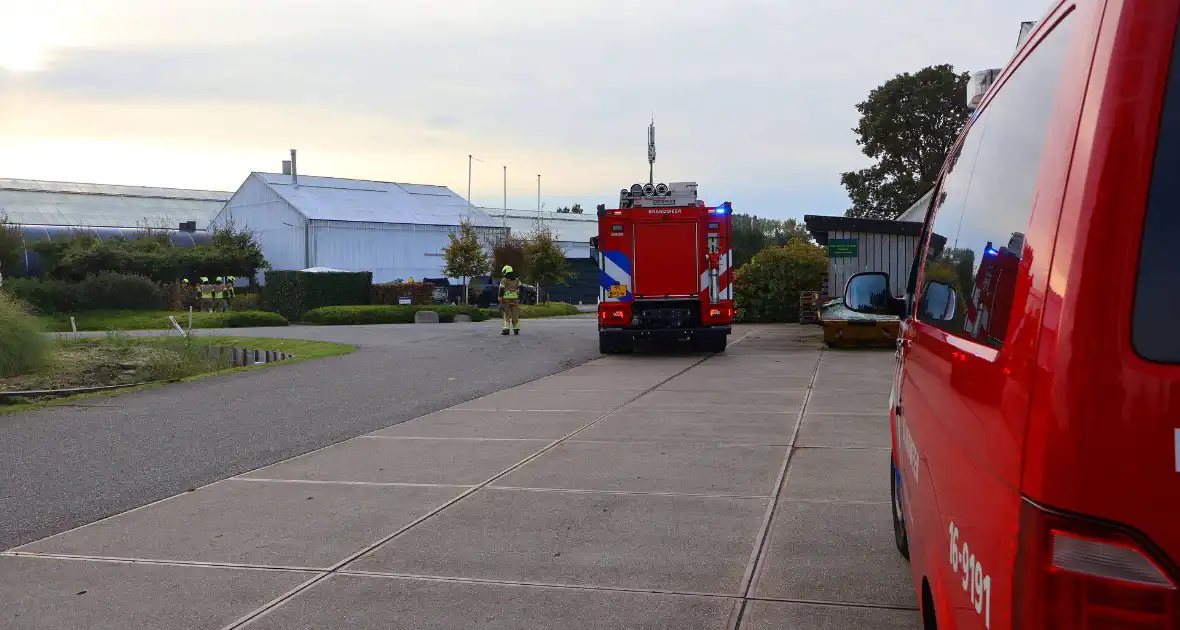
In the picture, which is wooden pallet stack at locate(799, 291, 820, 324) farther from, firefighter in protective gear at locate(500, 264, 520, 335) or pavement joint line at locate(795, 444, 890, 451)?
pavement joint line at locate(795, 444, 890, 451)

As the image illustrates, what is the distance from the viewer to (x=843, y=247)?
26484mm

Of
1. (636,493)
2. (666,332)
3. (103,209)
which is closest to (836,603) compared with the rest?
(636,493)

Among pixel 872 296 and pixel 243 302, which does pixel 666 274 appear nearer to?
pixel 872 296

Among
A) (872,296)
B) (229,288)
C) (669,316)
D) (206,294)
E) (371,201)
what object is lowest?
(206,294)

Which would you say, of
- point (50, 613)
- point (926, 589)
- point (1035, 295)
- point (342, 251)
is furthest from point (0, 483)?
point (342, 251)

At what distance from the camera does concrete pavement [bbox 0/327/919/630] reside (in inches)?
192

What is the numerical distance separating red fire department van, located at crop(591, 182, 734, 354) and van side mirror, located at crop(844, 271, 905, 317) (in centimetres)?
1474

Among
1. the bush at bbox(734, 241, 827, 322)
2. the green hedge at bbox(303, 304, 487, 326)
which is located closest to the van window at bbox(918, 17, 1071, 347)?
the bush at bbox(734, 241, 827, 322)

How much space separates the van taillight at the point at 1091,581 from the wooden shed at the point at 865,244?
24.6 metres

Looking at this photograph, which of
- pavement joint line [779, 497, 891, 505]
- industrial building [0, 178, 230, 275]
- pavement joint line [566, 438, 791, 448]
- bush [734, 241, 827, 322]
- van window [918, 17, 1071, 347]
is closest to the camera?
van window [918, 17, 1071, 347]

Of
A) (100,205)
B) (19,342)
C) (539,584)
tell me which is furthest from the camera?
(100,205)

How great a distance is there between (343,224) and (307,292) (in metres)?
15.3

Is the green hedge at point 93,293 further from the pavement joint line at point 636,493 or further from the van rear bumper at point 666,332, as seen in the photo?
the pavement joint line at point 636,493

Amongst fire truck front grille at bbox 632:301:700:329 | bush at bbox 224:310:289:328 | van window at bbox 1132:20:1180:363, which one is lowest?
bush at bbox 224:310:289:328
